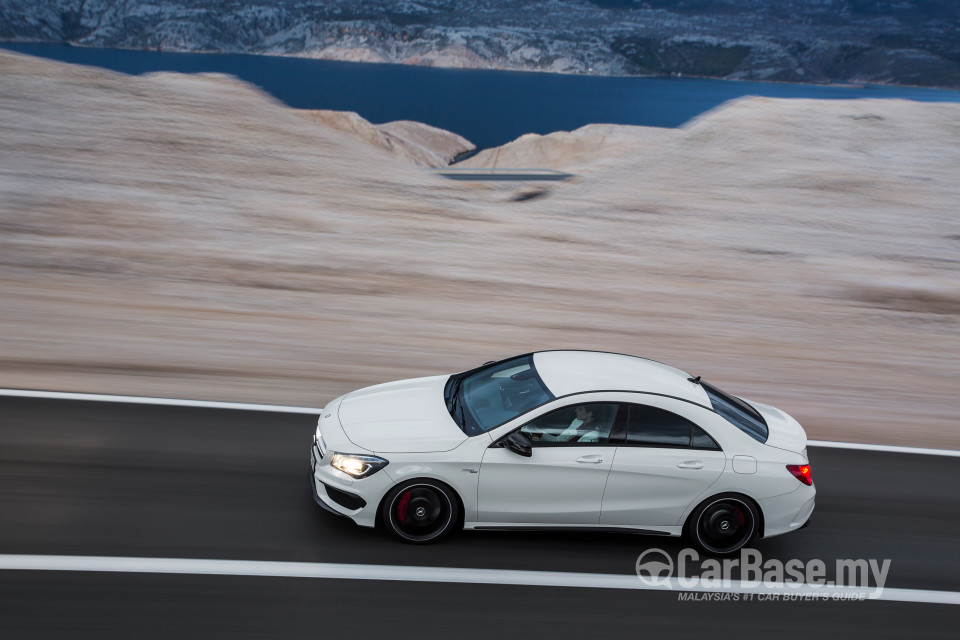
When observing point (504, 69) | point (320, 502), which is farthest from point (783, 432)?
point (504, 69)

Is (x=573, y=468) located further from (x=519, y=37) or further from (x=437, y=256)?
(x=519, y=37)

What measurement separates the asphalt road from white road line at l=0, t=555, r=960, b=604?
8 cm

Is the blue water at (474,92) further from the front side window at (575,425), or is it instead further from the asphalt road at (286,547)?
the front side window at (575,425)

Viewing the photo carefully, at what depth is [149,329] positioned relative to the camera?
11.4 m

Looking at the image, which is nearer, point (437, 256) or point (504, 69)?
point (437, 256)

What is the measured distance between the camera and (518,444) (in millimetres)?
6086

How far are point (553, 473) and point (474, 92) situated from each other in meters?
129

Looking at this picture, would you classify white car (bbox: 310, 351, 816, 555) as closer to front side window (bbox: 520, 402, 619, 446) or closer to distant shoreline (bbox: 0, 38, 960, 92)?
front side window (bbox: 520, 402, 619, 446)

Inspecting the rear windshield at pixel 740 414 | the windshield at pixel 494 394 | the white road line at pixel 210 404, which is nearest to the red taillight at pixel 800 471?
the rear windshield at pixel 740 414

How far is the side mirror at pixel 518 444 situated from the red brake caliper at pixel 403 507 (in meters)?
0.79

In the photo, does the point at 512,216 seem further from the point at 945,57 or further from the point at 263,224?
the point at 945,57

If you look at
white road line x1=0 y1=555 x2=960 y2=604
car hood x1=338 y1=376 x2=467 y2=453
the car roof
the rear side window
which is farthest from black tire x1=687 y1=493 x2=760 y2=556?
car hood x1=338 y1=376 x2=467 y2=453

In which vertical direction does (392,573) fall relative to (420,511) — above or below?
below

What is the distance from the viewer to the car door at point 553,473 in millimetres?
6145
